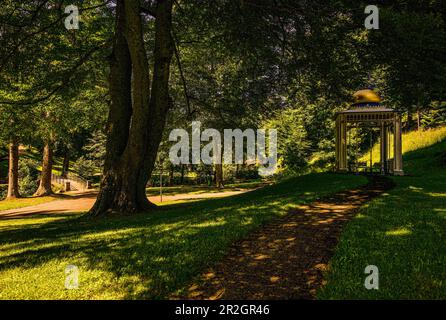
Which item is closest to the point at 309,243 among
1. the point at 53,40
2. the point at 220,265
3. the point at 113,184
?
the point at 220,265

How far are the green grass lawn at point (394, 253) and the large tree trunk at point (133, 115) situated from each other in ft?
25.6

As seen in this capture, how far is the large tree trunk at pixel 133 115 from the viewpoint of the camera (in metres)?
12.3

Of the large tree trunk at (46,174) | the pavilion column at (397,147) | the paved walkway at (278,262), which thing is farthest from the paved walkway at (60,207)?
the paved walkway at (278,262)

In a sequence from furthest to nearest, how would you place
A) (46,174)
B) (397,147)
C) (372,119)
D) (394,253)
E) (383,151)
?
(46,174) < (383,151) < (372,119) < (397,147) < (394,253)

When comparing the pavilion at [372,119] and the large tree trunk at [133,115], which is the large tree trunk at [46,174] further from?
the pavilion at [372,119]

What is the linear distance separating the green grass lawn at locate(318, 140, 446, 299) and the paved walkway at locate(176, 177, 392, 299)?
0.28 m

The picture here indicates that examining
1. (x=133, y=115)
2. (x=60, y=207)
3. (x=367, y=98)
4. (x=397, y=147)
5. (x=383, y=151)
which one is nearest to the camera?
(x=133, y=115)

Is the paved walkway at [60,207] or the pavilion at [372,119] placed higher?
the pavilion at [372,119]

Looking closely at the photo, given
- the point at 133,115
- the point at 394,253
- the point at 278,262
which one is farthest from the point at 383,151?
the point at 278,262

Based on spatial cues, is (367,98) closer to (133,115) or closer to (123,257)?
(133,115)

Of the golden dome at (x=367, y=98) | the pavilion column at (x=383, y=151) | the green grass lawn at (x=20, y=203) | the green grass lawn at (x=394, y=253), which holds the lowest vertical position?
the green grass lawn at (x=20, y=203)

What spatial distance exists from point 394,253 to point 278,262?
69.0 inches

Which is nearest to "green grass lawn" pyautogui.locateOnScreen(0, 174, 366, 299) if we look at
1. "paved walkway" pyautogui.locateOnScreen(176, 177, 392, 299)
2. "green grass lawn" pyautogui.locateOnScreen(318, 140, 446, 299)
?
"paved walkway" pyautogui.locateOnScreen(176, 177, 392, 299)

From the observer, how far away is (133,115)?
12.4 meters
